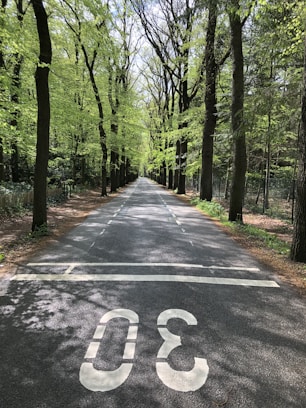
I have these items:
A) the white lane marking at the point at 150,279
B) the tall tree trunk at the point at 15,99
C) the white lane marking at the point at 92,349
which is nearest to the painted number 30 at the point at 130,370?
the white lane marking at the point at 92,349

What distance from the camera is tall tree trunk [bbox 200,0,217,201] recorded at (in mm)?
16436

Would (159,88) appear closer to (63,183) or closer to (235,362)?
(63,183)

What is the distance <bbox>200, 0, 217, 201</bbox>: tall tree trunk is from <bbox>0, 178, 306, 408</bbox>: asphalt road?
1122cm

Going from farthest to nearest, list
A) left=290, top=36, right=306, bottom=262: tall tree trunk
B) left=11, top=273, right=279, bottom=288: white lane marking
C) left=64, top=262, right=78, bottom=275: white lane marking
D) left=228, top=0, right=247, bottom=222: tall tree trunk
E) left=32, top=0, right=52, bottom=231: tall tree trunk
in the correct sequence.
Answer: left=228, top=0, right=247, bottom=222: tall tree trunk, left=32, top=0, right=52, bottom=231: tall tree trunk, left=290, top=36, right=306, bottom=262: tall tree trunk, left=64, top=262, right=78, bottom=275: white lane marking, left=11, top=273, right=279, bottom=288: white lane marking

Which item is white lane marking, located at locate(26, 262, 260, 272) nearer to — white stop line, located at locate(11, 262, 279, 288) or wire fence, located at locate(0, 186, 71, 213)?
white stop line, located at locate(11, 262, 279, 288)

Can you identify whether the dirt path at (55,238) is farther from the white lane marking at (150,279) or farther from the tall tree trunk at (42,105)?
the tall tree trunk at (42,105)

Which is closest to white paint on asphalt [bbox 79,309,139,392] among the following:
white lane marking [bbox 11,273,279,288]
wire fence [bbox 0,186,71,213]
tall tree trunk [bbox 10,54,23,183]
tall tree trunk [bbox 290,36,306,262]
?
white lane marking [bbox 11,273,279,288]

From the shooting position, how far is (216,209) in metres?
15.8

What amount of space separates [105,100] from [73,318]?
964 inches

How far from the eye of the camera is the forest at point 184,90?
396 inches

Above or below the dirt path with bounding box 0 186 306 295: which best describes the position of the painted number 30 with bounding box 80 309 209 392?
below

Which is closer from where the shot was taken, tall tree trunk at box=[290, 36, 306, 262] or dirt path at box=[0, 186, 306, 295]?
dirt path at box=[0, 186, 306, 295]

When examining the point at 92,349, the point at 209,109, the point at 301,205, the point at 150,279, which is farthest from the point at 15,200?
the point at 92,349

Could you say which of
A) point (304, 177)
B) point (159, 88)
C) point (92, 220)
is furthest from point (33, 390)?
point (159, 88)
